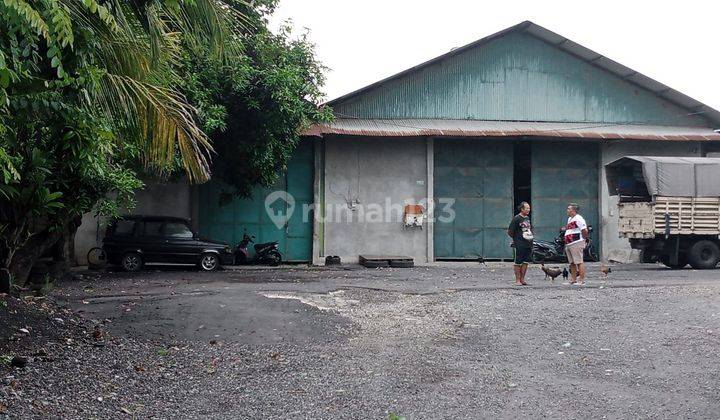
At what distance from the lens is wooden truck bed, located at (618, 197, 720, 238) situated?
1688 centimetres

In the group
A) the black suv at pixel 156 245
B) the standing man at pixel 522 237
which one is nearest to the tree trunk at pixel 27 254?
the black suv at pixel 156 245

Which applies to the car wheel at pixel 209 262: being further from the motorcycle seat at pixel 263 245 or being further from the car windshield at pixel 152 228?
the motorcycle seat at pixel 263 245

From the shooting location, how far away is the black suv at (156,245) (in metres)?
16.9

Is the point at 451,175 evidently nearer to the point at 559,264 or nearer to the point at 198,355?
the point at 559,264

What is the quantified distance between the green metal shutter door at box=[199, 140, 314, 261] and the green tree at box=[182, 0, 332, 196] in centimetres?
184

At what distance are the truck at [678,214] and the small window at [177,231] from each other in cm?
1171

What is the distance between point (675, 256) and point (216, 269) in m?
12.0

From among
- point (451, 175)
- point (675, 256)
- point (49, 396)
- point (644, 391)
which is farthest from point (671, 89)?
point (49, 396)

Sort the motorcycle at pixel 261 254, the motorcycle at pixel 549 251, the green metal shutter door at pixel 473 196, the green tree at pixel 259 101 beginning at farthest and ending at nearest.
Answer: the green metal shutter door at pixel 473 196
the motorcycle at pixel 549 251
the motorcycle at pixel 261 254
the green tree at pixel 259 101

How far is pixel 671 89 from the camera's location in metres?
20.0

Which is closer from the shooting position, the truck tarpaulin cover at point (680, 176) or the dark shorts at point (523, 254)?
the dark shorts at point (523, 254)

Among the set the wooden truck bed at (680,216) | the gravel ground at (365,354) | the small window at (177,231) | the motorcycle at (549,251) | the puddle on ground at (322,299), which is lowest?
the gravel ground at (365,354)

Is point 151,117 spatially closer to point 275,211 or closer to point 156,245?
point 156,245

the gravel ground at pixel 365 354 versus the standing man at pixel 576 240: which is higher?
the standing man at pixel 576 240
